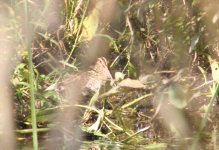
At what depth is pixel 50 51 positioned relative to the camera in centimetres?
181

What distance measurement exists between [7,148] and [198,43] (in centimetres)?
73

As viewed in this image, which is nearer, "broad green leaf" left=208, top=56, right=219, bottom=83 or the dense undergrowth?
the dense undergrowth

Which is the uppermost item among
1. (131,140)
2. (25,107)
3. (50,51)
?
(50,51)

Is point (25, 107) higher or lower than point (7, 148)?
higher

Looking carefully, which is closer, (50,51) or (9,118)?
(9,118)

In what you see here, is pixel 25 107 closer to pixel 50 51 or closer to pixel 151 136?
pixel 50 51

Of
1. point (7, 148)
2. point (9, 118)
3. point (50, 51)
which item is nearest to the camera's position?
point (9, 118)

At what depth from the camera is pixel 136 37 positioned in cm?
171

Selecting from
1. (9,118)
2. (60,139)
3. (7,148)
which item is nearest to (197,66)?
(60,139)

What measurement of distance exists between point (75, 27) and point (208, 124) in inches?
19.0

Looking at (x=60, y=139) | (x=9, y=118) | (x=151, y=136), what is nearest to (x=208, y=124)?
(x=151, y=136)

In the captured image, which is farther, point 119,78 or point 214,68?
point 214,68

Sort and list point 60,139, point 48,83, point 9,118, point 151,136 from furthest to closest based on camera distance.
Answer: point 48,83
point 151,136
point 60,139
point 9,118

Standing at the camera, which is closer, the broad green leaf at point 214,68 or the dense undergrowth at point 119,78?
the dense undergrowth at point 119,78
